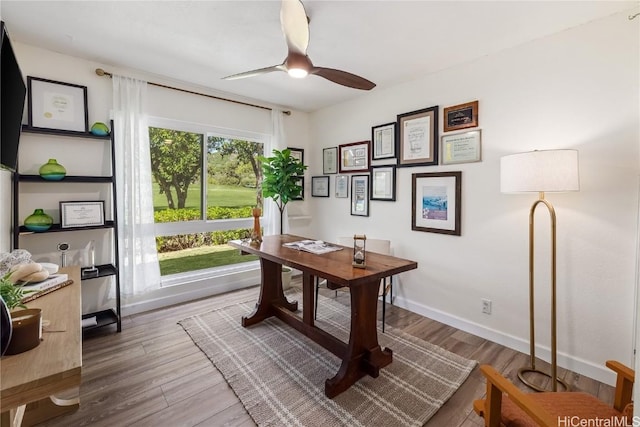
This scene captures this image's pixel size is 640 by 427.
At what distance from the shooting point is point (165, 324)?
2.78m

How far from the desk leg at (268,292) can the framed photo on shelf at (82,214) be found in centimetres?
147

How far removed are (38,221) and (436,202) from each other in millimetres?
3394

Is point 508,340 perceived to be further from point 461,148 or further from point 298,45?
point 298,45

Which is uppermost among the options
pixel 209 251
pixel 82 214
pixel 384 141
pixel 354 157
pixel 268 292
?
pixel 384 141

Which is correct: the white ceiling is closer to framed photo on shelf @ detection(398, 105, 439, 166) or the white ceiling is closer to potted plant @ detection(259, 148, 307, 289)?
framed photo on shelf @ detection(398, 105, 439, 166)

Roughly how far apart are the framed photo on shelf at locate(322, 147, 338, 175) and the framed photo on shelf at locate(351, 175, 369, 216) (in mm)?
386

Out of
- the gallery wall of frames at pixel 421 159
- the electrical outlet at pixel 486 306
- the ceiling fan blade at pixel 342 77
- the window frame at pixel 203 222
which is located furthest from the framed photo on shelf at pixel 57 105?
the electrical outlet at pixel 486 306

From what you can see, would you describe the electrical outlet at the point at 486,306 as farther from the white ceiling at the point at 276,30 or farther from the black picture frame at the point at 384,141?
the white ceiling at the point at 276,30

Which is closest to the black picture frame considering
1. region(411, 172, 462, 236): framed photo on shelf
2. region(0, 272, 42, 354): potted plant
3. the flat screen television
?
region(411, 172, 462, 236): framed photo on shelf

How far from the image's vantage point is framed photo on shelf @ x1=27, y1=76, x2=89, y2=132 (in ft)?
7.83

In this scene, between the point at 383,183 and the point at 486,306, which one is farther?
the point at 383,183

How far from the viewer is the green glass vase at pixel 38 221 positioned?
2248 mm

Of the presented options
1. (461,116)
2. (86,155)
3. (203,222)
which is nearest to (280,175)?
(203,222)

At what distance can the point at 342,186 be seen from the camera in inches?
153
